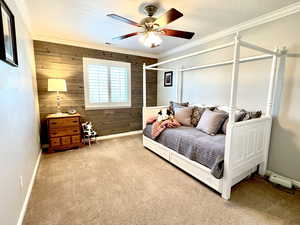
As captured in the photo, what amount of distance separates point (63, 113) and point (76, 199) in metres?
2.29

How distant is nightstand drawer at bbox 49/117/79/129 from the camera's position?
3096 millimetres

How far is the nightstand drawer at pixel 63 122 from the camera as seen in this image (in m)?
3.10

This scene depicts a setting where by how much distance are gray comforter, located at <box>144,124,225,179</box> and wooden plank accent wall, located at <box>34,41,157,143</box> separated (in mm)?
1845

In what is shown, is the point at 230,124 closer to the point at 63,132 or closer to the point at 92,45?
the point at 63,132

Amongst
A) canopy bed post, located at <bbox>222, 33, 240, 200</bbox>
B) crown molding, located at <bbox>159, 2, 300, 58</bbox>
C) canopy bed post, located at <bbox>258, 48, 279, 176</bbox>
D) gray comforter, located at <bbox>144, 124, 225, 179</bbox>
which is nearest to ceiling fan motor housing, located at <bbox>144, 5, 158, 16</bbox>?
canopy bed post, located at <bbox>222, 33, 240, 200</bbox>

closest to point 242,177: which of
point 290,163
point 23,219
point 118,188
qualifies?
point 290,163

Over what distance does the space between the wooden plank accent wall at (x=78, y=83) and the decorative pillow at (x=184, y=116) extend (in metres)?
1.69

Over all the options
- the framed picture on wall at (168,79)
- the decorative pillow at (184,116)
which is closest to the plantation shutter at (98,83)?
the framed picture on wall at (168,79)

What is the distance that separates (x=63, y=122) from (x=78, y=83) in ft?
3.40

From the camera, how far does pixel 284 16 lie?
211 centimetres

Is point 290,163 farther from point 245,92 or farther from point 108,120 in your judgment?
point 108,120

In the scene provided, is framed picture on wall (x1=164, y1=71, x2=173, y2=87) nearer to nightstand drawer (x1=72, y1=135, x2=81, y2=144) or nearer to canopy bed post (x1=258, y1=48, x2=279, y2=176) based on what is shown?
canopy bed post (x1=258, y1=48, x2=279, y2=176)

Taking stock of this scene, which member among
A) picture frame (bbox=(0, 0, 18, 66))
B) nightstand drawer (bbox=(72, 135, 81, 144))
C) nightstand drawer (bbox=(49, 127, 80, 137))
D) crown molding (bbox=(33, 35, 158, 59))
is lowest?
nightstand drawer (bbox=(72, 135, 81, 144))

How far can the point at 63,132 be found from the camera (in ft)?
10.6
